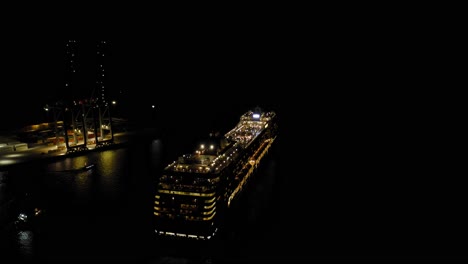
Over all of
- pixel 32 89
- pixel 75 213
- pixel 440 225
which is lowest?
pixel 440 225

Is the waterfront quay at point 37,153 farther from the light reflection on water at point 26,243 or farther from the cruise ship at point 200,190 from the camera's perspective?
the cruise ship at point 200,190

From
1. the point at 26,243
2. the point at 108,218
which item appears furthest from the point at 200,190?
the point at 26,243

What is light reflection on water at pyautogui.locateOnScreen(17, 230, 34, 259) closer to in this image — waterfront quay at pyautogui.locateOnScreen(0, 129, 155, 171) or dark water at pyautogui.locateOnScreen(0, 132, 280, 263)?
dark water at pyautogui.locateOnScreen(0, 132, 280, 263)

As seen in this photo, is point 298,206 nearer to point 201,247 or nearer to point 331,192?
point 331,192

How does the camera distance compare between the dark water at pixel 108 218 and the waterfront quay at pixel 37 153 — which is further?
the waterfront quay at pixel 37 153

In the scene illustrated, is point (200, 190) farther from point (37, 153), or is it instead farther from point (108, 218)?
point (37, 153)

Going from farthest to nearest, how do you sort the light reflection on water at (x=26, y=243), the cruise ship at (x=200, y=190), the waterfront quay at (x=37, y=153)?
the waterfront quay at (x=37, y=153), the light reflection on water at (x=26, y=243), the cruise ship at (x=200, y=190)

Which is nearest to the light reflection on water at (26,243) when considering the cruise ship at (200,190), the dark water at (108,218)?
the dark water at (108,218)

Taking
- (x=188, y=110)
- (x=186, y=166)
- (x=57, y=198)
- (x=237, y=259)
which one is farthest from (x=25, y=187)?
(x=188, y=110)
